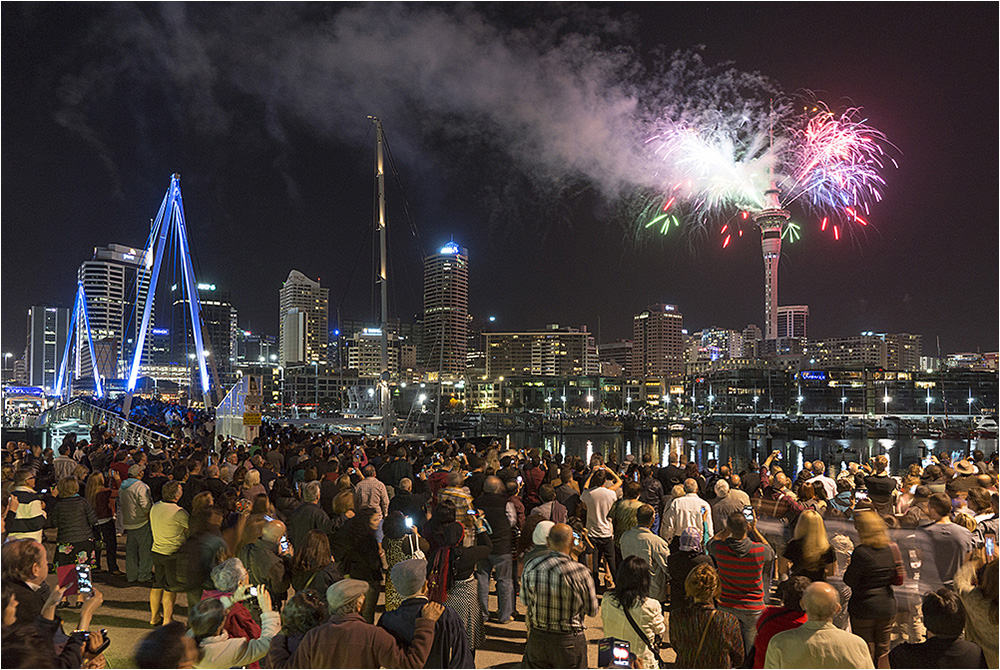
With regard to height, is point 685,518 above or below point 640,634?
above

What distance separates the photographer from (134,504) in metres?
8.49

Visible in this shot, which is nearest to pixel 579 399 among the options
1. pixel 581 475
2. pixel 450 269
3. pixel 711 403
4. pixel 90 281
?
Result: pixel 711 403

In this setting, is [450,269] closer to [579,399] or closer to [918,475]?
[579,399]

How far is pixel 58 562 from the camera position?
26.0 ft

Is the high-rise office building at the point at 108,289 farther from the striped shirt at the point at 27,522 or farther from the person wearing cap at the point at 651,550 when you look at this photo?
the person wearing cap at the point at 651,550

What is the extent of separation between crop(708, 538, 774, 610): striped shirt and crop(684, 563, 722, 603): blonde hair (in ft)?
3.83

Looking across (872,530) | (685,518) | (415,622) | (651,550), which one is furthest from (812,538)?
(415,622)

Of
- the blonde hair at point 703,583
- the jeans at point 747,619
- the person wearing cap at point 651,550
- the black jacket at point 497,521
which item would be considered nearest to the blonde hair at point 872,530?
the jeans at point 747,619

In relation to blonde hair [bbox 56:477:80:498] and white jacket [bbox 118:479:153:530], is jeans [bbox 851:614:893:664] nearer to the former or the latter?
white jacket [bbox 118:479:153:530]

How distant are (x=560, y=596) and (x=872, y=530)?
105 inches

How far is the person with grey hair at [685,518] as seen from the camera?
7.19m

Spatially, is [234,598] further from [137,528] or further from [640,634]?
[137,528]

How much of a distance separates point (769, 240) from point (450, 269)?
325 feet

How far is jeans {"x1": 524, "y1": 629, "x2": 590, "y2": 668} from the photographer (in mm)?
4777
